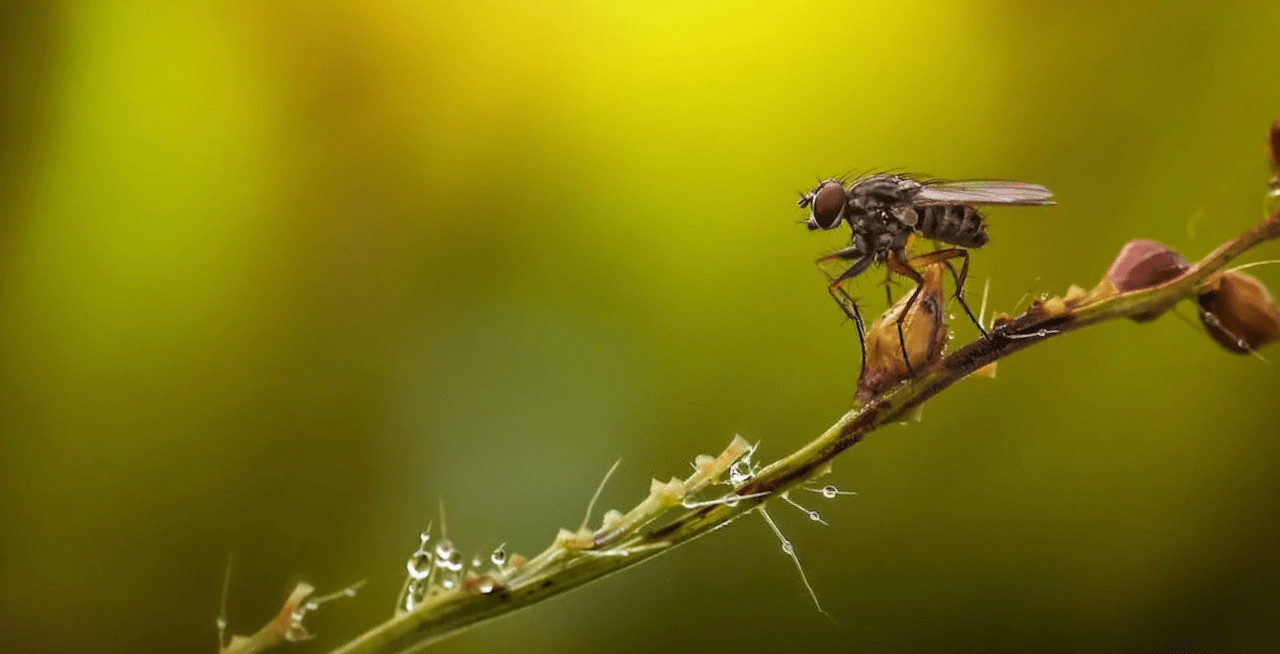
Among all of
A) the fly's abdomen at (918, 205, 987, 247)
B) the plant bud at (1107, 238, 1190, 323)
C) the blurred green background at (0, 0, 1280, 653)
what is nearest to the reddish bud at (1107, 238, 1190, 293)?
the plant bud at (1107, 238, 1190, 323)

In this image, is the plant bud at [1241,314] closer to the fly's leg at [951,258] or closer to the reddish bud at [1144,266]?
the reddish bud at [1144,266]

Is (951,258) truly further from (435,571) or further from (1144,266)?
(435,571)

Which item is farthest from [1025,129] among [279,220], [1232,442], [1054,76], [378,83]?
[279,220]

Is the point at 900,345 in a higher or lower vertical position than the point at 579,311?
lower

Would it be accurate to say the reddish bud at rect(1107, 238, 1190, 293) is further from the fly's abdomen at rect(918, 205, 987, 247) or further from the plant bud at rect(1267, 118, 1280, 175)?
the fly's abdomen at rect(918, 205, 987, 247)

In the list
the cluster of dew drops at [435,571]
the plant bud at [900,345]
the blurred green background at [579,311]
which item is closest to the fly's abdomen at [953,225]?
the plant bud at [900,345]

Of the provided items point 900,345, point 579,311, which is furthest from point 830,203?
point 579,311

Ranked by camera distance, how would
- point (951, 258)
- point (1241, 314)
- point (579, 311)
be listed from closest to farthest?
point (1241, 314), point (951, 258), point (579, 311)
